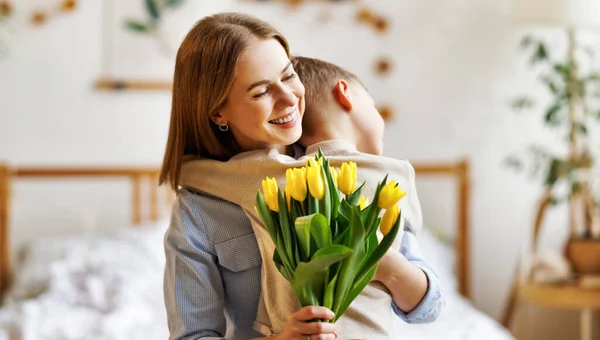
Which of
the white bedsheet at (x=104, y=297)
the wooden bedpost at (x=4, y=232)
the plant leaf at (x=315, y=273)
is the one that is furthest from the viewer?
the wooden bedpost at (x=4, y=232)

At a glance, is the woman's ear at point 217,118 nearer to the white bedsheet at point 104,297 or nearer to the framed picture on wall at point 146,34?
the white bedsheet at point 104,297

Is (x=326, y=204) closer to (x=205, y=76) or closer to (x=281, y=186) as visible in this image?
(x=281, y=186)

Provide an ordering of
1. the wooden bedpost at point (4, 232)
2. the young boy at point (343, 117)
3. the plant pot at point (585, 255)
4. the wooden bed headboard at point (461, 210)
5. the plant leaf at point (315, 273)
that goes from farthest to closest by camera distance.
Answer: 1. the wooden bed headboard at point (461, 210)
2. the wooden bedpost at point (4, 232)
3. the plant pot at point (585, 255)
4. the young boy at point (343, 117)
5. the plant leaf at point (315, 273)

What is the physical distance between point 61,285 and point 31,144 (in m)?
1.07

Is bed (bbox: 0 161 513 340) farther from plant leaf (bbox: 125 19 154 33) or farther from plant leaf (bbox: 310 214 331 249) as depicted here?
plant leaf (bbox: 310 214 331 249)

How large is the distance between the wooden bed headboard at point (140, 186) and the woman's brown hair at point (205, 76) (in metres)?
2.31

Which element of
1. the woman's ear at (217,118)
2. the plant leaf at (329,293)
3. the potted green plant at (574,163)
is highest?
the woman's ear at (217,118)

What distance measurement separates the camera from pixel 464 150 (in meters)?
3.60

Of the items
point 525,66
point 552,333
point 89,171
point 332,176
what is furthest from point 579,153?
point 332,176

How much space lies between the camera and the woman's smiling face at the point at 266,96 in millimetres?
988

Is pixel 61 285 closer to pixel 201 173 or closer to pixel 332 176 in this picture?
pixel 201 173

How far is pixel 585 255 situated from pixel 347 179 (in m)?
2.35

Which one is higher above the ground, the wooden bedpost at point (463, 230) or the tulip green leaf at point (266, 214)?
the tulip green leaf at point (266, 214)

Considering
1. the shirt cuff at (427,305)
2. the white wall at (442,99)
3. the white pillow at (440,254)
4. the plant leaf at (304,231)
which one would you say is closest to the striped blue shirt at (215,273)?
the shirt cuff at (427,305)
